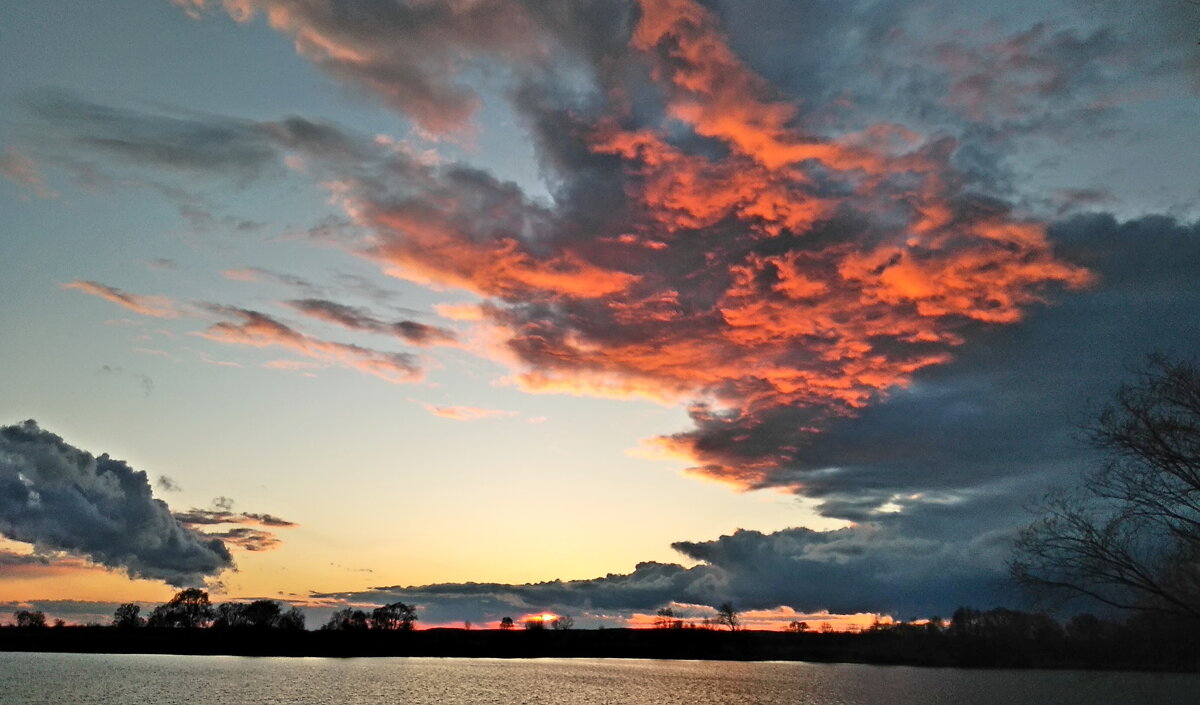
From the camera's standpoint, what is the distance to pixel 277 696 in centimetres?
11100

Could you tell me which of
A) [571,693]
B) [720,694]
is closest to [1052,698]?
[720,694]

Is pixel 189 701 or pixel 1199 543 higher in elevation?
pixel 1199 543

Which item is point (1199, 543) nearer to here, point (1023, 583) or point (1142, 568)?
point (1142, 568)

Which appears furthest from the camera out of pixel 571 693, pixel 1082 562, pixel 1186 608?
pixel 571 693

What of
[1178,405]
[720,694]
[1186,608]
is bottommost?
[720,694]

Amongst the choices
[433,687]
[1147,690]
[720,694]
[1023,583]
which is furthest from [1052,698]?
[1023,583]

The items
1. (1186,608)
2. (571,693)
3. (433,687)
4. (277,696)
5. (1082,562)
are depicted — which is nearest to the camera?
(1186,608)

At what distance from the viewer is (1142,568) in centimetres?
3088

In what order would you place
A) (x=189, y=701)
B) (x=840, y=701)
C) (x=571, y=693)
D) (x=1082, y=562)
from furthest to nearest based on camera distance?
(x=571, y=693) < (x=840, y=701) < (x=189, y=701) < (x=1082, y=562)

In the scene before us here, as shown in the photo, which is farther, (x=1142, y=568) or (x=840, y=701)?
(x=840, y=701)

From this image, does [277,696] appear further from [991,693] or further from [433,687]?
[991,693]

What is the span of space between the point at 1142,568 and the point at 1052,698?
350ft

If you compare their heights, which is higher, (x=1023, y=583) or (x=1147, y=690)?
(x=1023, y=583)

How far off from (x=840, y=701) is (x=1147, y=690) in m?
56.4
